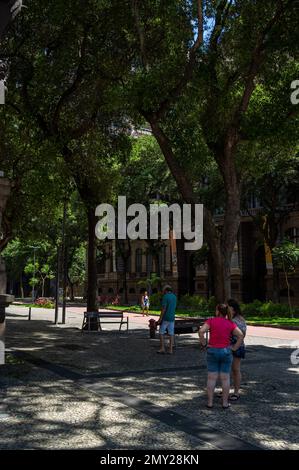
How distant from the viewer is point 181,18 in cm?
1570

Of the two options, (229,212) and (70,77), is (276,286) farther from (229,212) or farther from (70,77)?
(70,77)

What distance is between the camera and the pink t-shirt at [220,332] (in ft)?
25.0

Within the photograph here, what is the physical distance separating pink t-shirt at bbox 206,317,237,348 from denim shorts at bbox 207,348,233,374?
0.08 m

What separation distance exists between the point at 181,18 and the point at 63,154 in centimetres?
672

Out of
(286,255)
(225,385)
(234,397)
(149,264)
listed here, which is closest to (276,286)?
(286,255)

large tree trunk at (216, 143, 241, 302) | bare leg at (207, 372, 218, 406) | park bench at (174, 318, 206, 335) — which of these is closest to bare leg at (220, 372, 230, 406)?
bare leg at (207, 372, 218, 406)

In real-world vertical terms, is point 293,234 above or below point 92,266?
above

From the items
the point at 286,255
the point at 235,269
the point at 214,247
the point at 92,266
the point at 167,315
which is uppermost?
the point at 286,255

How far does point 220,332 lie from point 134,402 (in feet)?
5.94

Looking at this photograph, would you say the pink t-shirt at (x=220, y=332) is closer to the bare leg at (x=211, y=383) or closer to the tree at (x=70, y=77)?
the bare leg at (x=211, y=383)

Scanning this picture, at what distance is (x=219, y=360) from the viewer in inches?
303

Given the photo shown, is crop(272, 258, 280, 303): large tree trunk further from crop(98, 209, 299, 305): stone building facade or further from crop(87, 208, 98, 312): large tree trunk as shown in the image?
crop(87, 208, 98, 312): large tree trunk

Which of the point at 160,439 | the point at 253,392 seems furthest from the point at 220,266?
the point at 160,439

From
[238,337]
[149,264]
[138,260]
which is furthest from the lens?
[138,260]
